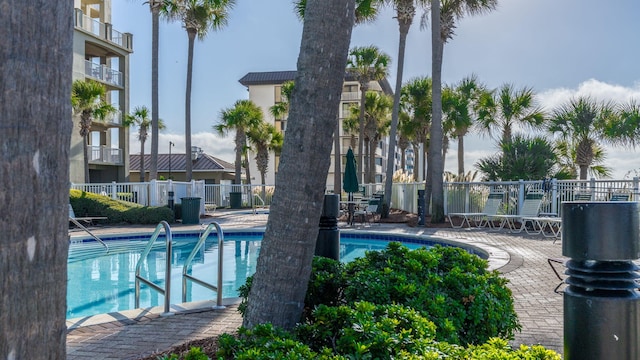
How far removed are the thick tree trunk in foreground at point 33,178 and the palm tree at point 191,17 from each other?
75.4 feet

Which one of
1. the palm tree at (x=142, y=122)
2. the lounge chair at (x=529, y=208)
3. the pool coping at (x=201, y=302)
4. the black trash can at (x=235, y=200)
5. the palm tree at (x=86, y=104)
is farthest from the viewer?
the palm tree at (x=142, y=122)

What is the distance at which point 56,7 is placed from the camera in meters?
1.39

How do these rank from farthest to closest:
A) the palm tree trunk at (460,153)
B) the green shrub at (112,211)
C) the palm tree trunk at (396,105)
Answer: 1. the palm tree trunk at (460,153)
2. the palm tree trunk at (396,105)
3. the green shrub at (112,211)

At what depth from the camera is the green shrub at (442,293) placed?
311 centimetres

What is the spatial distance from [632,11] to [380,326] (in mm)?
11358

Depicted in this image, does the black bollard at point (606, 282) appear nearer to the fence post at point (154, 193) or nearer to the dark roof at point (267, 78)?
the fence post at point (154, 193)

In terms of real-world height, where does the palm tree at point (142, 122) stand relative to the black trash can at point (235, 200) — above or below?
above

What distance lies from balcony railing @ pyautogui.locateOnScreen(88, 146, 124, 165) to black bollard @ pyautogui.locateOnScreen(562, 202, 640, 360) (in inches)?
1151

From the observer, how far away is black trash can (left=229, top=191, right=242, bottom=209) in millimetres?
26891

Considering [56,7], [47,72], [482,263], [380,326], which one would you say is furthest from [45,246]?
[482,263]

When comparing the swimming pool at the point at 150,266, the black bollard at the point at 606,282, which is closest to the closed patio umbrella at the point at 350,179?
the swimming pool at the point at 150,266

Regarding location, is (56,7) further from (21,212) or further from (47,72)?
(21,212)

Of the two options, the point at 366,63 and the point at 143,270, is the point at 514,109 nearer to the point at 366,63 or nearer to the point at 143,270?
the point at 366,63

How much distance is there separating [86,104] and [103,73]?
5787mm
